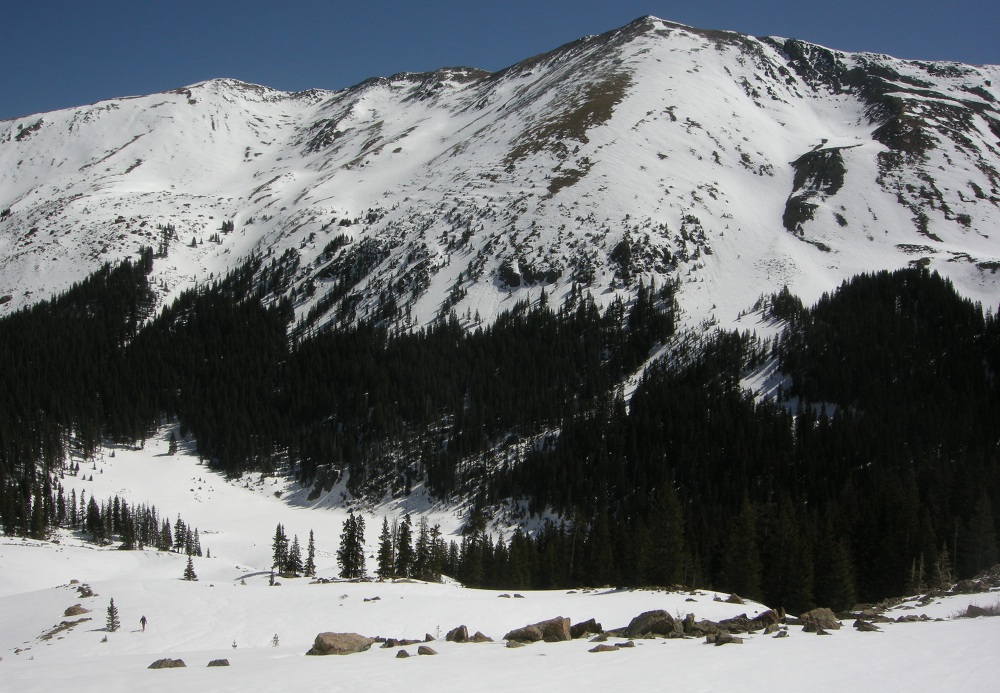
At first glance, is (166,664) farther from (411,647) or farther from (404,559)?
(404,559)

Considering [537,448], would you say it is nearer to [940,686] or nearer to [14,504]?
[14,504]

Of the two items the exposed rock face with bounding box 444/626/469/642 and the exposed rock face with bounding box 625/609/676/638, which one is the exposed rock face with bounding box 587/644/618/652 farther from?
the exposed rock face with bounding box 444/626/469/642

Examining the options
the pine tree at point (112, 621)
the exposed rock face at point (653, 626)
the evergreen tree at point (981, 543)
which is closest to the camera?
the exposed rock face at point (653, 626)

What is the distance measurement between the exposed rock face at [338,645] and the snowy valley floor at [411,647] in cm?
66

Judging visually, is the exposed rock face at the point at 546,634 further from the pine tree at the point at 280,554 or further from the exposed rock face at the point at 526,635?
the pine tree at the point at 280,554

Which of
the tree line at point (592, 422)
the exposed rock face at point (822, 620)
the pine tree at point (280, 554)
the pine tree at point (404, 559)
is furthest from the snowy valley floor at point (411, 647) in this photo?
the tree line at point (592, 422)

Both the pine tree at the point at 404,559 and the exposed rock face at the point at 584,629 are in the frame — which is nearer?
the exposed rock face at the point at 584,629

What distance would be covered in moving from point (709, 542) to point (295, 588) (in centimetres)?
4354

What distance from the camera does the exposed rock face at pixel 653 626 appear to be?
24.2 metres

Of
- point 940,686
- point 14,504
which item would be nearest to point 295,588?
point 940,686

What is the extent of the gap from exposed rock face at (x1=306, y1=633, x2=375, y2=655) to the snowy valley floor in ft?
2.16

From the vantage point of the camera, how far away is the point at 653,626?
24609 millimetres

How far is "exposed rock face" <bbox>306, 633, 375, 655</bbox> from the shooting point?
76.8 ft

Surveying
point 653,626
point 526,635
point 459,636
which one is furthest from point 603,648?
point 459,636
